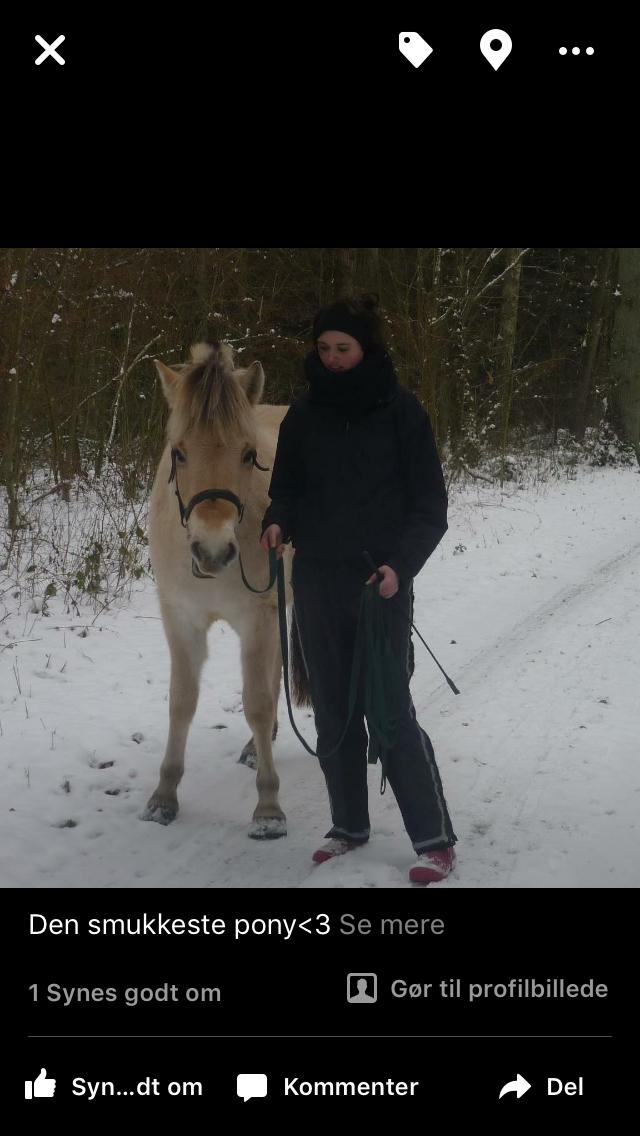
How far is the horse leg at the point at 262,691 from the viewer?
13.1 ft

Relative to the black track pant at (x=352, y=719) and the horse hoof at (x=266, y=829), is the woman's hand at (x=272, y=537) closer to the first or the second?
the black track pant at (x=352, y=719)

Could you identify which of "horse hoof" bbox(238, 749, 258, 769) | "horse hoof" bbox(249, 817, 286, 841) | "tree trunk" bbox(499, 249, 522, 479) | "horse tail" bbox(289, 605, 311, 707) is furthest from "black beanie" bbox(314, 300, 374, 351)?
"tree trunk" bbox(499, 249, 522, 479)

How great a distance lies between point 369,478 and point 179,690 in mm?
1548

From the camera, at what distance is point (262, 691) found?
4.08m

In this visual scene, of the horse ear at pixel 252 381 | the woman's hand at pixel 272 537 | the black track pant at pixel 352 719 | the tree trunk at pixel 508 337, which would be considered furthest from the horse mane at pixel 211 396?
the tree trunk at pixel 508 337

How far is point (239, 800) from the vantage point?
4297mm

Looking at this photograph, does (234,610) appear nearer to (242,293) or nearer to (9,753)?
(9,753)

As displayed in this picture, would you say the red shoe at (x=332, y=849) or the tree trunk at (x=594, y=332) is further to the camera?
the tree trunk at (x=594, y=332)
